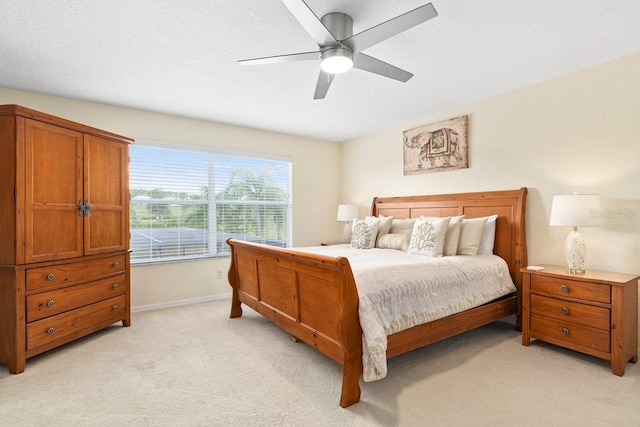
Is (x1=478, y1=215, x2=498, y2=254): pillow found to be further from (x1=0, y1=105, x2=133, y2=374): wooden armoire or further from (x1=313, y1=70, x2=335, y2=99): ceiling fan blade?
(x1=0, y1=105, x2=133, y2=374): wooden armoire

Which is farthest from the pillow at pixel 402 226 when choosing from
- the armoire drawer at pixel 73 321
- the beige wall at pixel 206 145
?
the armoire drawer at pixel 73 321

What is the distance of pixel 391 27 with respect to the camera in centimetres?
176

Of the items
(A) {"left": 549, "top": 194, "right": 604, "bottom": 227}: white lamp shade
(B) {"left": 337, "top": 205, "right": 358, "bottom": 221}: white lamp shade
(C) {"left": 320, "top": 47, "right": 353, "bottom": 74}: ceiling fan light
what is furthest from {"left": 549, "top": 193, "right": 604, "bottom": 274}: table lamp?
(B) {"left": 337, "top": 205, "right": 358, "bottom": 221}: white lamp shade

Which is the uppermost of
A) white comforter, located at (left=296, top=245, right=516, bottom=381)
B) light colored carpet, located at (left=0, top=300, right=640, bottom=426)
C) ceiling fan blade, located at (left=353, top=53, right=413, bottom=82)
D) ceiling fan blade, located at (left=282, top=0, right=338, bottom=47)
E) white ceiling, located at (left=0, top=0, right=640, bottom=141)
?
white ceiling, located at (left=0, top=0, right=640, bottom=141)

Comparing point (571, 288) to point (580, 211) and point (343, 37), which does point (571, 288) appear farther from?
point (343, 37)

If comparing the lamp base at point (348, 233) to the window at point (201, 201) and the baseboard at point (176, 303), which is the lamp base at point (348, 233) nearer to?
the window at point (201, 201)

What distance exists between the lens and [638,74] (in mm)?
2555

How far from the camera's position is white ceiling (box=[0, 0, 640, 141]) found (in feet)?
6.55

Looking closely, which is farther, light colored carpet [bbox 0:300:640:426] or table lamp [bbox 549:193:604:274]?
table lamp [bbox 549:193:604:274]

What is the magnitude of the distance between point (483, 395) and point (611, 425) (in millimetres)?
624

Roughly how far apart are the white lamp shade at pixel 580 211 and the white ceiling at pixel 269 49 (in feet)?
3.79

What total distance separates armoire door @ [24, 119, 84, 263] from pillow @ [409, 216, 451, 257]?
319 cm

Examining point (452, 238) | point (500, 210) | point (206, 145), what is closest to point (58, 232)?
point (206, 145)

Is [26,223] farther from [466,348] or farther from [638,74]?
[638,74]
